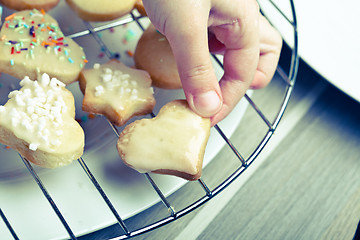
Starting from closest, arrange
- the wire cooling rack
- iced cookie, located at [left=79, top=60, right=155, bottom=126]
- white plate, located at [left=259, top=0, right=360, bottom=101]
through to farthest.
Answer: the wire cooling rack → iced cookie, located at [left=79, top=60, right=155, bottom=126] → white plate, located at [left=259, top=0, right=360, bottom=101]

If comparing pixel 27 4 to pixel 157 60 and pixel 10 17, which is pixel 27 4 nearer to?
pixel 10 17

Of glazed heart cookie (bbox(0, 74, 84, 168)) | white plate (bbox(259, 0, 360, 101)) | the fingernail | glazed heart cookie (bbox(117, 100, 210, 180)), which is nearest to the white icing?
glazed heart cookie (bbox(0, 74, 84, 168))

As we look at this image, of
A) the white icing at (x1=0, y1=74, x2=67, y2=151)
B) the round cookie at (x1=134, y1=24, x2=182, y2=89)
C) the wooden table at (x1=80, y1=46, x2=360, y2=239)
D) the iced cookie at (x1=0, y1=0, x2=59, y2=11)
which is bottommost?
the wooden table at (x1=80, y1=46, x2=360, y2=239)

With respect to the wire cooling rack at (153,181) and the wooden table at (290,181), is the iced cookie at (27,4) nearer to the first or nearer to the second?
the wire cooling rack at (153,181)

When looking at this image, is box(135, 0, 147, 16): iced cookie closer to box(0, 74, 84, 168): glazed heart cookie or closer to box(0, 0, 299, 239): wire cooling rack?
box(0, 0, 299, 239): wire cooling rack

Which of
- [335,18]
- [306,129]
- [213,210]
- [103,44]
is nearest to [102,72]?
[103,44]

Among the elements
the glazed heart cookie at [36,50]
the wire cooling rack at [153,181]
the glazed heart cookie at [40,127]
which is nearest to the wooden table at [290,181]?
the wire cooling rack at [153,181]

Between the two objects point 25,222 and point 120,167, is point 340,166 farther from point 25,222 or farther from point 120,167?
point 25,222
